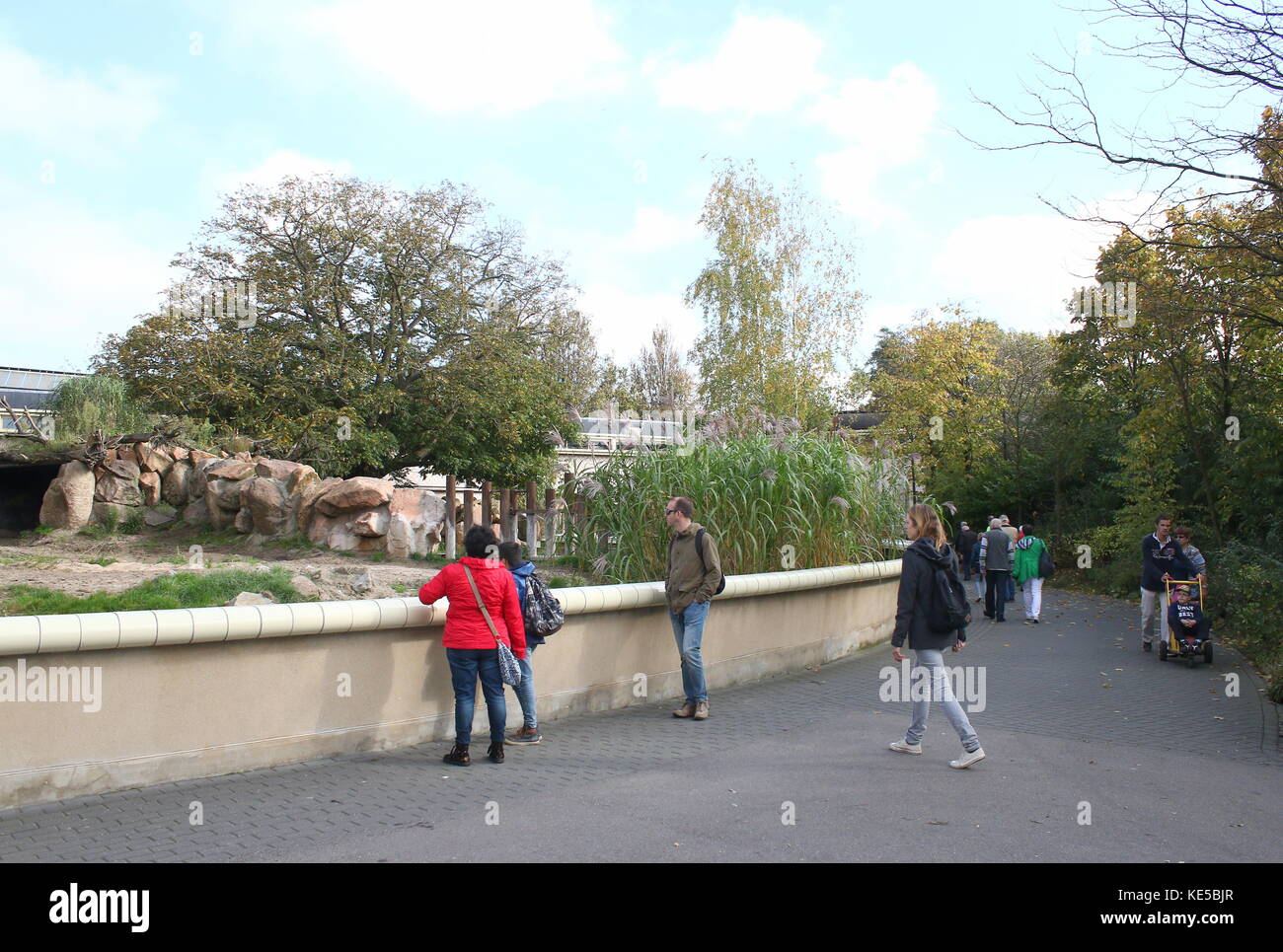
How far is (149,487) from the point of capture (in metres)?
13.7

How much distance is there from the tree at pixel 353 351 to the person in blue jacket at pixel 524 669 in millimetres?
14108

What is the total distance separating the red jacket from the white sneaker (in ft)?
9.84

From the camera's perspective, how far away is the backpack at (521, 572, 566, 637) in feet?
23.6

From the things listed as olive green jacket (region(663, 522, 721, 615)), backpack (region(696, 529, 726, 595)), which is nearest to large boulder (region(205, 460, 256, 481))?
olive green jacket (region(663, 522, 721, 615))

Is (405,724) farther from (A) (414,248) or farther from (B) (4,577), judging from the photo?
(A) (414,248)

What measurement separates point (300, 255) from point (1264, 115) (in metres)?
20.0

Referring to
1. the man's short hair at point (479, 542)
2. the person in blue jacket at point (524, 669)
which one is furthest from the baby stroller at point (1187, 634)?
the man's short hair at point (479, 542)

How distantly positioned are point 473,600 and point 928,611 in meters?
3.01

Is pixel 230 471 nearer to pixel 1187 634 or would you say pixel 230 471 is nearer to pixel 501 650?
pixel 501 650

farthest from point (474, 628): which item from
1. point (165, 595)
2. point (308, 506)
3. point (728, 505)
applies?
Answer: point (308, 506)

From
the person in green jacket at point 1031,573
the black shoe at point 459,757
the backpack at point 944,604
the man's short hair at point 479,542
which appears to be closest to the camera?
the black shoe at point 459,757

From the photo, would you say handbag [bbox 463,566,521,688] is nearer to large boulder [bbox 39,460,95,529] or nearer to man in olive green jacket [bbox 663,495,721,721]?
man in olive green jacket [bbox 663,495,721,721]

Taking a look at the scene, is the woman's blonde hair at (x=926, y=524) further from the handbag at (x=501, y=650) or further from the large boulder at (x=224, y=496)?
the large boulder at (x=224, y=496)

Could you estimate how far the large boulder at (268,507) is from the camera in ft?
43.3
